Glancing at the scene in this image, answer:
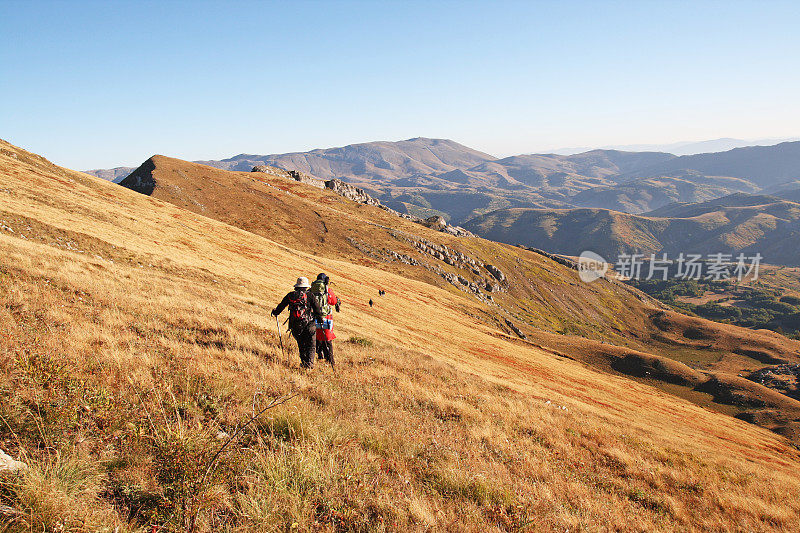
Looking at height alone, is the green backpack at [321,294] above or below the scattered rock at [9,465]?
above

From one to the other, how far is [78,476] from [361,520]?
10.8 feet

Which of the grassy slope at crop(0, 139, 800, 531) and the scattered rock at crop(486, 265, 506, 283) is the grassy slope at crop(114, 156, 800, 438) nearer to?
the scattered rock at crop(486, 265, 506, 283)

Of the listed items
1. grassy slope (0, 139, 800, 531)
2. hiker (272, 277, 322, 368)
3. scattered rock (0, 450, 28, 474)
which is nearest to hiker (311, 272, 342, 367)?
hiker (272, 277, 322, 368)

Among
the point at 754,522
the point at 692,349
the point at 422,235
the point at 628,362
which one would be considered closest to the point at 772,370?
the point at 692,349

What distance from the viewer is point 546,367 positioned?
4516 cm

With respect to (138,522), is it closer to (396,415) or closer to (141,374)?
(141,374)

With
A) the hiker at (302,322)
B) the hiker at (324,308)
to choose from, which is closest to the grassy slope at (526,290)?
the hiker at (324,308)

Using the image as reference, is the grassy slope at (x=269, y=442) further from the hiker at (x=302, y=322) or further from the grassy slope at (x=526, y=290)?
the grassy slope at (x=526, y=290)

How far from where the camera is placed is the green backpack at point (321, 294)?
11375 mm

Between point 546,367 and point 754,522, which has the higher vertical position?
point 754,522

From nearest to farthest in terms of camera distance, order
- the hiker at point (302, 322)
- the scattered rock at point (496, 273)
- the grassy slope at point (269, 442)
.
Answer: the grassy slope at point (269, 442) → the hiker at point (302, 322) → the scattered rock at point (496, 273)

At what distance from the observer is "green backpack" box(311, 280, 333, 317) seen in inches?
448

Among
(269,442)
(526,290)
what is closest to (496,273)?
(526,290)

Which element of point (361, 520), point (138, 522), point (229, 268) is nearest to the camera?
point (138, 522)
